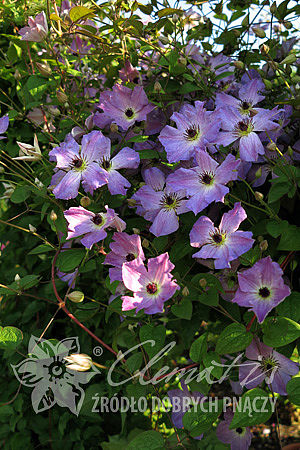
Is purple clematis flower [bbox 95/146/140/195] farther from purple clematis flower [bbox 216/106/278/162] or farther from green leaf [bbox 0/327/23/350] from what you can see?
green leaf [bbox 0/327/23/350]

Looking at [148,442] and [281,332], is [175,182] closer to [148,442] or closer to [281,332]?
[281,332]

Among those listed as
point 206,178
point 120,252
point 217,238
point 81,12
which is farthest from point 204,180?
point 81,12

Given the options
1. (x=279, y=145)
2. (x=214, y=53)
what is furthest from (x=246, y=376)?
(x=214, y=53)

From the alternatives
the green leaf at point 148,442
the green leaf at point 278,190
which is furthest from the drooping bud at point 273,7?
the green leaf at point 148,442

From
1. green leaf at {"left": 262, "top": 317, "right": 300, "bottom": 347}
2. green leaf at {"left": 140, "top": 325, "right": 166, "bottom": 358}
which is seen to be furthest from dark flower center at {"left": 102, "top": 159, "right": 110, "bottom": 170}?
green leaf at {"left": 262, "top": 317, "right": 300, "bottom": 347}

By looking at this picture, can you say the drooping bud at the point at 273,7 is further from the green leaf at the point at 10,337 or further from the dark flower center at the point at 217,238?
the green leaf at the point at 10,337

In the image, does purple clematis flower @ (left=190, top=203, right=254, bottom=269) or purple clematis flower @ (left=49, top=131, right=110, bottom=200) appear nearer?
purple clematis flower @ (left=190, top=203, right=254, bottom=269)
